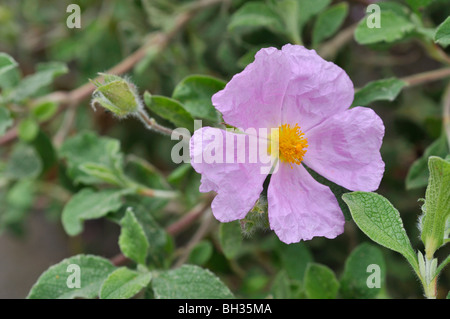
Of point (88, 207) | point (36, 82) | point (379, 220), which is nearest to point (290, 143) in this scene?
point (379, 220)

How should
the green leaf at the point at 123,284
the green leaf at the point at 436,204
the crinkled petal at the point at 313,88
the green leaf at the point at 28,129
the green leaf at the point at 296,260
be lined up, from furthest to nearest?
the green leaf at the point at 28,129 < the green leaf at the point at 296,260 < the green leaf at the point at 123,284 < the crinkled petal at the point at 313,88 < the green leaf at the point at 436,204

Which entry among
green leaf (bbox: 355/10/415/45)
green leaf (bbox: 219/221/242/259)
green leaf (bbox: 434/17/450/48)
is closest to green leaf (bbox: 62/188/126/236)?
green leaf (bbox: 219/221/242/259)

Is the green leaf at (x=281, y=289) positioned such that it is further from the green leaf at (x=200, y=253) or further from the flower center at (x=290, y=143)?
the flower center at (x=290, y=143)

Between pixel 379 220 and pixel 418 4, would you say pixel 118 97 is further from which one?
pixel 418 4

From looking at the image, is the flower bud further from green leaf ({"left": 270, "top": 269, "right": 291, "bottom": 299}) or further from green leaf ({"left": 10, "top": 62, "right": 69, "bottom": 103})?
green leaf ({"left": 270, "top": 269, "right": 291, "bottom": 299})

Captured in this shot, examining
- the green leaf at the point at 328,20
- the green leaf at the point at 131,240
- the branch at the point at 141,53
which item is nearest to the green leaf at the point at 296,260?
the green leaf at the point at 131,240
